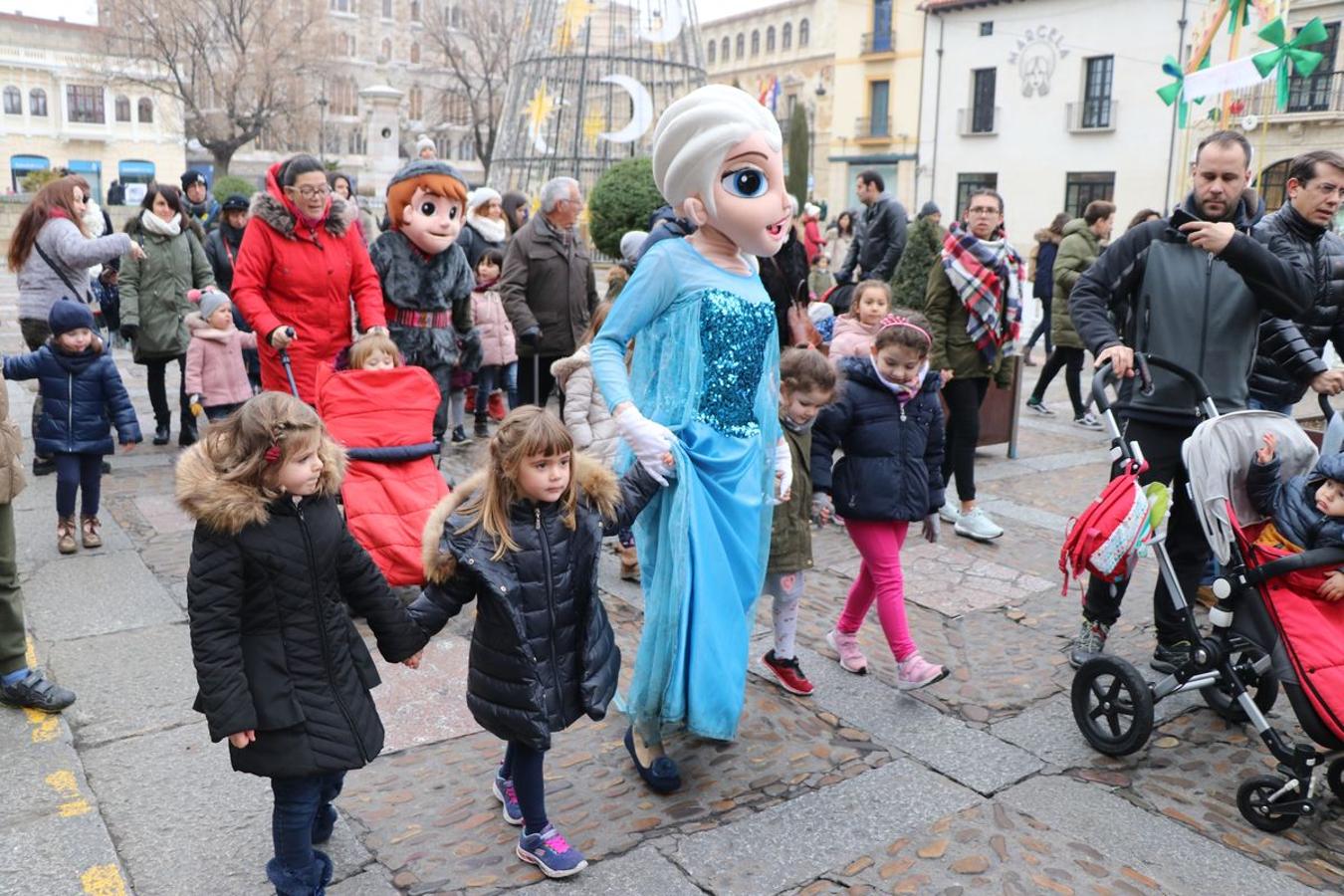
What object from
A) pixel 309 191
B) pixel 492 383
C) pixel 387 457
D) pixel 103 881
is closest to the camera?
pixel 103 881

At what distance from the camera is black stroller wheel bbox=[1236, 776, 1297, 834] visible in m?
3.40

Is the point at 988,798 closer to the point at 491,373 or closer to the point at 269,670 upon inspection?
the point at 269,670

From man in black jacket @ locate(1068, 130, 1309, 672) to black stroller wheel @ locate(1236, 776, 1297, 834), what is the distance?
0.98 metres

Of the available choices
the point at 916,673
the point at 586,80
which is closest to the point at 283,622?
the point at 916,673

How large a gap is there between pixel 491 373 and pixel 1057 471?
455 cm

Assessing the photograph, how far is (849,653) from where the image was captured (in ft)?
15.1

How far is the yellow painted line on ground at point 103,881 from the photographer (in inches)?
115

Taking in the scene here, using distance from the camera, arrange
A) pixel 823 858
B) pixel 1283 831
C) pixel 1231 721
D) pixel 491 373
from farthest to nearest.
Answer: pixel 491 373
pixel 1231 721
pixel 1283 831
pixel 823 858

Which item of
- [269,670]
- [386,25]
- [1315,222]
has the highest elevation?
[386,25]

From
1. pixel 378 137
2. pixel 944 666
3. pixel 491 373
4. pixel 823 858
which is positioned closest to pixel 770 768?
pixel 823 858

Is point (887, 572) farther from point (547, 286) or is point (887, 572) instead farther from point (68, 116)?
point (68, 116)

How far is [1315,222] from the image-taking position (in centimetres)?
480

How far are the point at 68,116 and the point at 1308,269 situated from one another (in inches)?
2740

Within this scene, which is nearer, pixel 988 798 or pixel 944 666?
pixel 988 798
